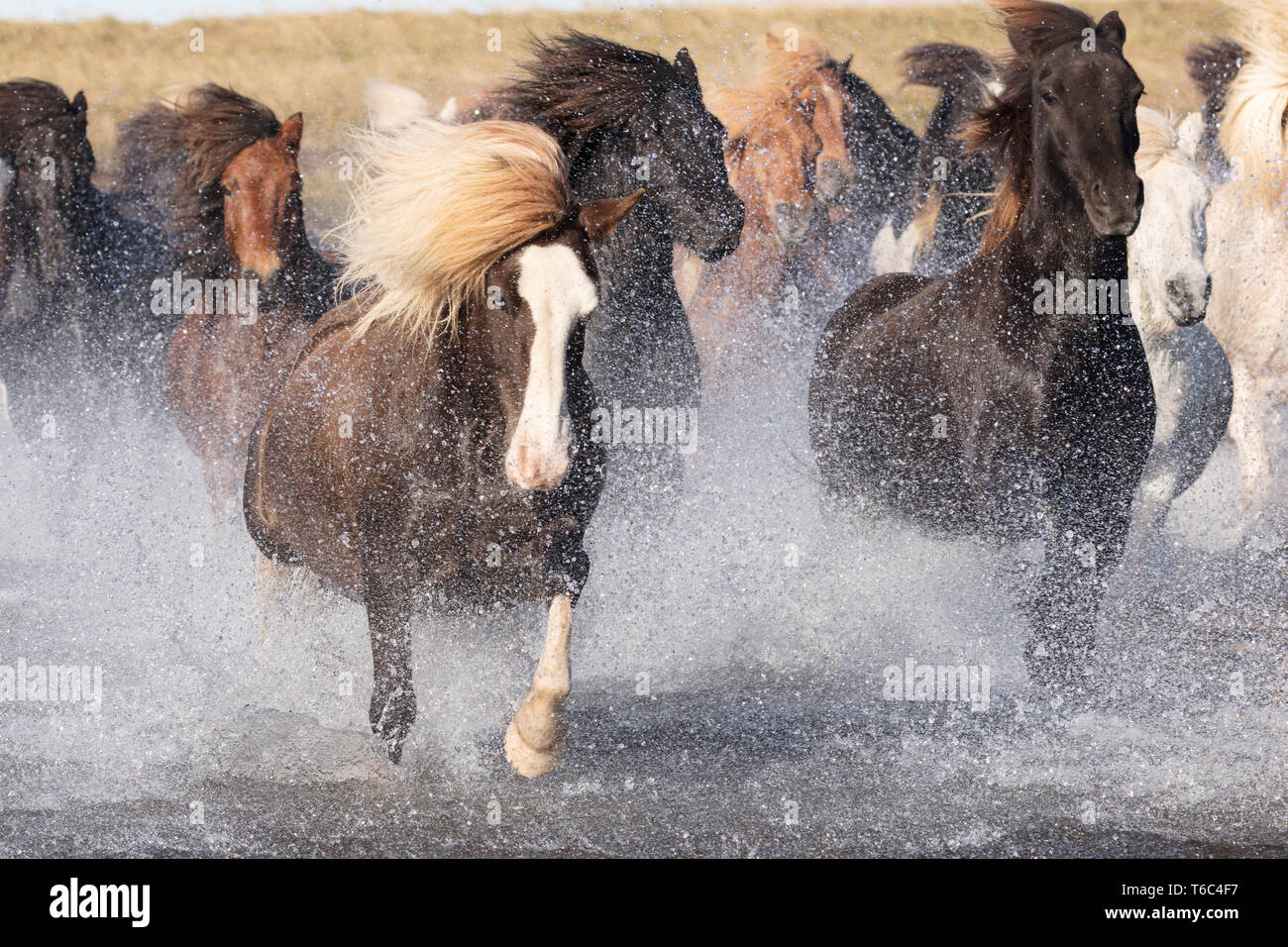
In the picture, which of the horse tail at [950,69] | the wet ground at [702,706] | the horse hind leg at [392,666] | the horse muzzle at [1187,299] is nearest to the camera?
the horse hind leg at [392,666]

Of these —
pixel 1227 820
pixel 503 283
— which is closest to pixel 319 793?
pixel 503 283

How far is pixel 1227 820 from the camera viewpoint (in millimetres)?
3969

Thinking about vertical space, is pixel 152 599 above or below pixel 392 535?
below

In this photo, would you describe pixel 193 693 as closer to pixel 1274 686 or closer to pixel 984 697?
pixel 984 697

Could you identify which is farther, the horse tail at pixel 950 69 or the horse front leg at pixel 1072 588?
the horse tail at pixel 950 69

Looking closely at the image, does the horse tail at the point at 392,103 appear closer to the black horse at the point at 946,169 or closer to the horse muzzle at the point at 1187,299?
the black horse at the point at 946,169

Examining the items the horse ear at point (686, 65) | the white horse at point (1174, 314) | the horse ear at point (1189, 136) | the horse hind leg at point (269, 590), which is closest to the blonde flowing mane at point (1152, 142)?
the white horse at point (1174, 314)

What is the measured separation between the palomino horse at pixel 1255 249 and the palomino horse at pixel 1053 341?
1658mm

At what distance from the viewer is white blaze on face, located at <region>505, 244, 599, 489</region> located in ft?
11.5

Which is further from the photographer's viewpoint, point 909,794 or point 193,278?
point 193,278

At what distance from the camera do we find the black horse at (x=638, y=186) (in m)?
4.72

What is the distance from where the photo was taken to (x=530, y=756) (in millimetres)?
3744

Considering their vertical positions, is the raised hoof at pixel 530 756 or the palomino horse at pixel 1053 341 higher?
the palomino horse at pixel 1053 341

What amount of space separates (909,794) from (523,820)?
1.03m
